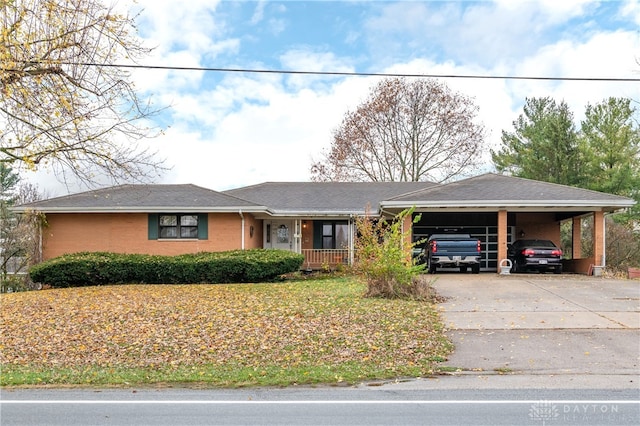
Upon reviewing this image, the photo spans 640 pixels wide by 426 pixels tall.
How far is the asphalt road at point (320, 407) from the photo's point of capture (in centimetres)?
545

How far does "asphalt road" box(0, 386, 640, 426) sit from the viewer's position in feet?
17.9

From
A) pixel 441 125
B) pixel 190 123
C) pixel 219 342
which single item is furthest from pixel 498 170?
pixel 219 342

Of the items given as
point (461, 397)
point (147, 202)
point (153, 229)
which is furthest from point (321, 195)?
point (461, 397)

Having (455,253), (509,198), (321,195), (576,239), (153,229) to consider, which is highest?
(321,195)

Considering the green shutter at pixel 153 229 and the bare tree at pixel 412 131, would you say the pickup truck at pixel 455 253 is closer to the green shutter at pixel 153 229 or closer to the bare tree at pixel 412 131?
the green shutter at pixel 153 229

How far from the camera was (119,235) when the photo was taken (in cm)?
2128

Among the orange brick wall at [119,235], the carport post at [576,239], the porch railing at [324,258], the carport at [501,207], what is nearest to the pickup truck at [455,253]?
the carport at [501,207]

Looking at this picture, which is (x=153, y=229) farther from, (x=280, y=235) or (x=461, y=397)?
(x=461, y=397)

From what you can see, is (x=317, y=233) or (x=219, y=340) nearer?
(x=219, y=340)

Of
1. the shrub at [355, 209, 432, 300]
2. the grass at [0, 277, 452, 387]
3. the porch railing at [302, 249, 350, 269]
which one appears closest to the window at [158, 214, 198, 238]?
the porch railing at [302, 249, 350, 269]

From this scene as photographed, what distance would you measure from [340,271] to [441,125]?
17636mm

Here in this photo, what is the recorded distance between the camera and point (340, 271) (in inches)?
891

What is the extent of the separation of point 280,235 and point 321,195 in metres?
3.09

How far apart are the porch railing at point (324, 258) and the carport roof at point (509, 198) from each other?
5151 millimetres
